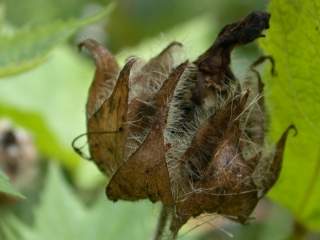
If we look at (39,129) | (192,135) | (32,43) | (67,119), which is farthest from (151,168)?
(67,119)

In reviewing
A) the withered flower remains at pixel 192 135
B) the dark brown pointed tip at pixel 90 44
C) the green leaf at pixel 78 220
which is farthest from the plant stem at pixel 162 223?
the green leaf at pixel 78 220

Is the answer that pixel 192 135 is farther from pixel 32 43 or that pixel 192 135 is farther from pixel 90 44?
pixel 32 43

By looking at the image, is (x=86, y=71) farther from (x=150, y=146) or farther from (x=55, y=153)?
(x=150, y=146)

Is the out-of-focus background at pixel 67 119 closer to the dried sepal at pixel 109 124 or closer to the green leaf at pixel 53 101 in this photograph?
the green leaf at pixel 53 101

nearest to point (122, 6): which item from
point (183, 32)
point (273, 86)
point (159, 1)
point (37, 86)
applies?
point (159, 1)

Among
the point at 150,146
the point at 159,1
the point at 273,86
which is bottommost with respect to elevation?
the point at 159,1

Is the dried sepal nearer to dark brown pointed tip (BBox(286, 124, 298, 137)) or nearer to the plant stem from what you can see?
the plant stem
